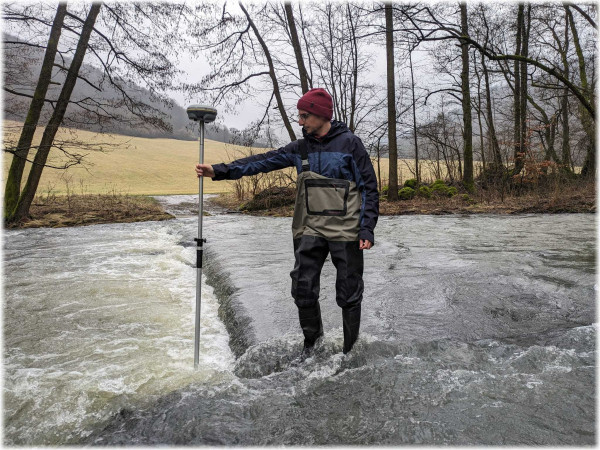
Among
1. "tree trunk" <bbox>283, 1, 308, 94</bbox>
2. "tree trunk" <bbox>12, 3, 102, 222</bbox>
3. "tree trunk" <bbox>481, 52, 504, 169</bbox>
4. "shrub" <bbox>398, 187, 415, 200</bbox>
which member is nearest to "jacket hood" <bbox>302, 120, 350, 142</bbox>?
"tree trunk" <bbox>12, 3, 102, 222</bbox>

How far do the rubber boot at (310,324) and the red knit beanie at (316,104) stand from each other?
1.45m

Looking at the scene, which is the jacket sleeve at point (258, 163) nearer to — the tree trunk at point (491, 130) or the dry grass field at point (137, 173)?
the tree trunk at point (491, 130)

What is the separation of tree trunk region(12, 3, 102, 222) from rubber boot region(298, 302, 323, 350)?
39.5 ft

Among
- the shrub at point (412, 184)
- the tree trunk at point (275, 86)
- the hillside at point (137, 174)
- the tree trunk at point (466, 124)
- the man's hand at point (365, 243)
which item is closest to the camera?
the man's hand at point (365, 243)

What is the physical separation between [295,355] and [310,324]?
0.89 feet

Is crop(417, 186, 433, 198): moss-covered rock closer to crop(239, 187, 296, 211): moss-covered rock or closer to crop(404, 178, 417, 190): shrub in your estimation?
crop(404, 178, 417, 190): shrub

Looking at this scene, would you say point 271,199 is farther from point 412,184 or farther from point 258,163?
point 258,163

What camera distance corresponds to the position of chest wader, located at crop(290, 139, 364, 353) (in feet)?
10.6

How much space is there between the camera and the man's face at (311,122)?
129 inches

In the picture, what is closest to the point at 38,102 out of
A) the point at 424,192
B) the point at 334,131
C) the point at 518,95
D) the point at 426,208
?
the point at 426,208

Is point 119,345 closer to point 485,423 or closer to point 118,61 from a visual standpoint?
point 485,423

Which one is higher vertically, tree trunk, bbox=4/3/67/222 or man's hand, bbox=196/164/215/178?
tree trunk, bbox=4/3/67/222

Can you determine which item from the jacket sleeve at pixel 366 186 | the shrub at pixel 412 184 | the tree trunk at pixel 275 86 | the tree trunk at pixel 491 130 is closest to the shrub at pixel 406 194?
the shrub at pixel 412 184

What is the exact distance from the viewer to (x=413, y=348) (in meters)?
3.41
